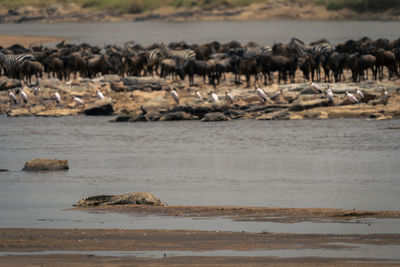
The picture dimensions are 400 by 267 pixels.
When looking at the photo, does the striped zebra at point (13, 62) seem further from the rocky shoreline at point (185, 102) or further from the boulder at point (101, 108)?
the boulder at point (101, 108)

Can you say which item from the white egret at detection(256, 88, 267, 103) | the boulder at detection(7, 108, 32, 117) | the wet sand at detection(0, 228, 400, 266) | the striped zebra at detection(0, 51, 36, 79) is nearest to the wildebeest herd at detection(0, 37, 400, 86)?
the striped zebra at detection(0, 51, 36, 79)

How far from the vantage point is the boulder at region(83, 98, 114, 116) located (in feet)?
98.8

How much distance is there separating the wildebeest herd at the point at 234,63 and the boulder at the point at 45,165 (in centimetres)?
1718

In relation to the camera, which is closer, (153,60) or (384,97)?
(384,97)

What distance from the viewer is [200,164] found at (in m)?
19.4

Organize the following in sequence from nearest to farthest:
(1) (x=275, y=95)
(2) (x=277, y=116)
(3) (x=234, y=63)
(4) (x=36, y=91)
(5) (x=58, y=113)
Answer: (2) (x=277, y=116)
(1) (x=275, y=95)
(5) (x=58, y=113)
(4) (x=36, y=91)
(3) (x=234, y=63)

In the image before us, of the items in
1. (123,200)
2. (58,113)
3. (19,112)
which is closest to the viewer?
(123,200)

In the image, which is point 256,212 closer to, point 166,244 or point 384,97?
point 166,244

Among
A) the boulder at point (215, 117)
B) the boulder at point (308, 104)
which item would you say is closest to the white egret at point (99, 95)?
the boulder at point (215, 117)

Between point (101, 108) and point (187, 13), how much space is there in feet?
351

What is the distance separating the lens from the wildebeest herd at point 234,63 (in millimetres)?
35906

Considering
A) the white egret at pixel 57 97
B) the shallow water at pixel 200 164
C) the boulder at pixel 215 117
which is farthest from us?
the white egret at pixel 57 97

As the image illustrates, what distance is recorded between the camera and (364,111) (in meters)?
27.5

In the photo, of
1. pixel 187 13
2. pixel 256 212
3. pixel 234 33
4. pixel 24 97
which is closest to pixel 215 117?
pixel 24 97
